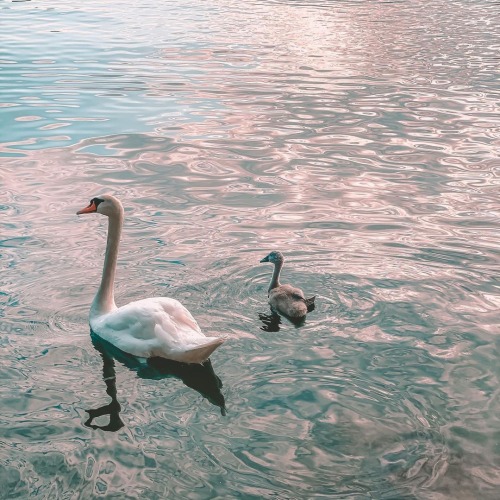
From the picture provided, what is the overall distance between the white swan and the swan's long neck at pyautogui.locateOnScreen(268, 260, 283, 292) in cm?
158

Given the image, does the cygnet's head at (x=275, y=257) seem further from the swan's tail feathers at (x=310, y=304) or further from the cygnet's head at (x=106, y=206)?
the cygnet's head at (x=106, y=206)

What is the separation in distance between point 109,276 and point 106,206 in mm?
768

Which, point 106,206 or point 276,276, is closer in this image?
point 106,206

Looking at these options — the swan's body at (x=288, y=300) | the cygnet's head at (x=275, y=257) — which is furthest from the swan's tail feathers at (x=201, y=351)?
the cygnet's head at (x=275, y=257)

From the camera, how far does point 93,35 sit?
30.0 m

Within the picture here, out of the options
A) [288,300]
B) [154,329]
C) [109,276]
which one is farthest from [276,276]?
[154,329]

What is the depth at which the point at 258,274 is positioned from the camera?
10.7m

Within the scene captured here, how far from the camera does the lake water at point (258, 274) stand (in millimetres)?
7035

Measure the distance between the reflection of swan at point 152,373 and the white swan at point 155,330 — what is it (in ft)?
0.28

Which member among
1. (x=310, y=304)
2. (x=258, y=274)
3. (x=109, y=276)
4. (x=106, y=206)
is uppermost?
(x=106, y=206)

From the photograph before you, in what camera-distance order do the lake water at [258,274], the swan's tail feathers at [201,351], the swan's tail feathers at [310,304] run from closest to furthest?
the lake water at [258,274]
the swan's tail feathers at [201,351]
the swan's tail feathers at [310,304]

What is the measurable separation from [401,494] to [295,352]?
2396 mm

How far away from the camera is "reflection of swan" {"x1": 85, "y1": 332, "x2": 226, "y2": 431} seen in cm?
773

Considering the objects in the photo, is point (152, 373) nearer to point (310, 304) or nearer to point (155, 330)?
point (155, 330)
